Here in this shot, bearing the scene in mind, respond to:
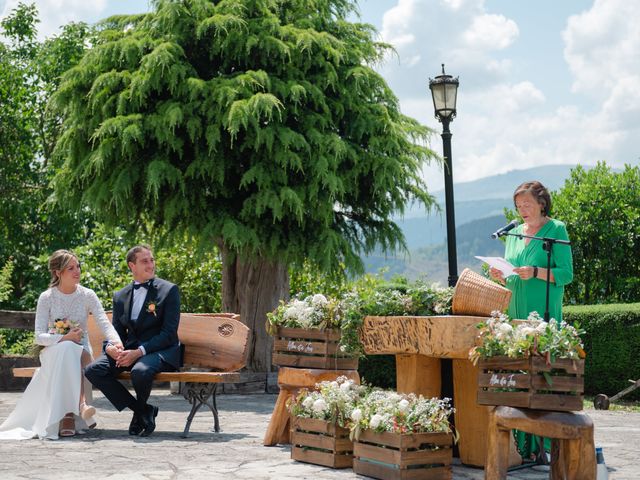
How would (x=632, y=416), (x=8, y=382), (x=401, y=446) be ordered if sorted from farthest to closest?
(x=8, y=382), (x=632, y=416), (x=401, y=446)

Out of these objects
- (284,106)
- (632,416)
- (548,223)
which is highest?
(284,106)

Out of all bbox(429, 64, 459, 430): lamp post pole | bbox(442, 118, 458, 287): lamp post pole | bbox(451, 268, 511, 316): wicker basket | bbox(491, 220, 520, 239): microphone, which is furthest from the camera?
bbox(429, 64, 459, 430): lamp post pole

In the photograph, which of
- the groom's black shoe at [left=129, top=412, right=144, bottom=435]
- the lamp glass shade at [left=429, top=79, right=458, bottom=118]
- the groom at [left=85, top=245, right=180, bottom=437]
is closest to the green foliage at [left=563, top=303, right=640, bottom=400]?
the lamp glass shade at [left=429, top=79, right=458, bottom=118]

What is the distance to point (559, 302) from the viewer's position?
711cm

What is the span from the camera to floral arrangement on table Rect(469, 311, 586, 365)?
564 cm

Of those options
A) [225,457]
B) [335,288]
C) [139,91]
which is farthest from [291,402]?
[335,288]

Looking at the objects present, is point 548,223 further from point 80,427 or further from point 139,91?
point 139,91

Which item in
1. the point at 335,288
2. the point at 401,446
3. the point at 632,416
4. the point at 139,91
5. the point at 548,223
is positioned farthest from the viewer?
the point at 335,288

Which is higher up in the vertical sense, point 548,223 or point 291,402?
point 548,223

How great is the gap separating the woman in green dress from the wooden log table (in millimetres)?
464

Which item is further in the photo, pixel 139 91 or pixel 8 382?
pixel 8 382

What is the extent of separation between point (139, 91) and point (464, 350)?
305 inches

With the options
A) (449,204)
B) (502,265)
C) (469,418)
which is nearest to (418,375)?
(469,418)

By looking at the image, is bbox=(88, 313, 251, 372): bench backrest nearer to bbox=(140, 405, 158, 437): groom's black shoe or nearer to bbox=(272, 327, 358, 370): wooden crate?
bbox=(140, 405, 158, 437): groom's black shoe
